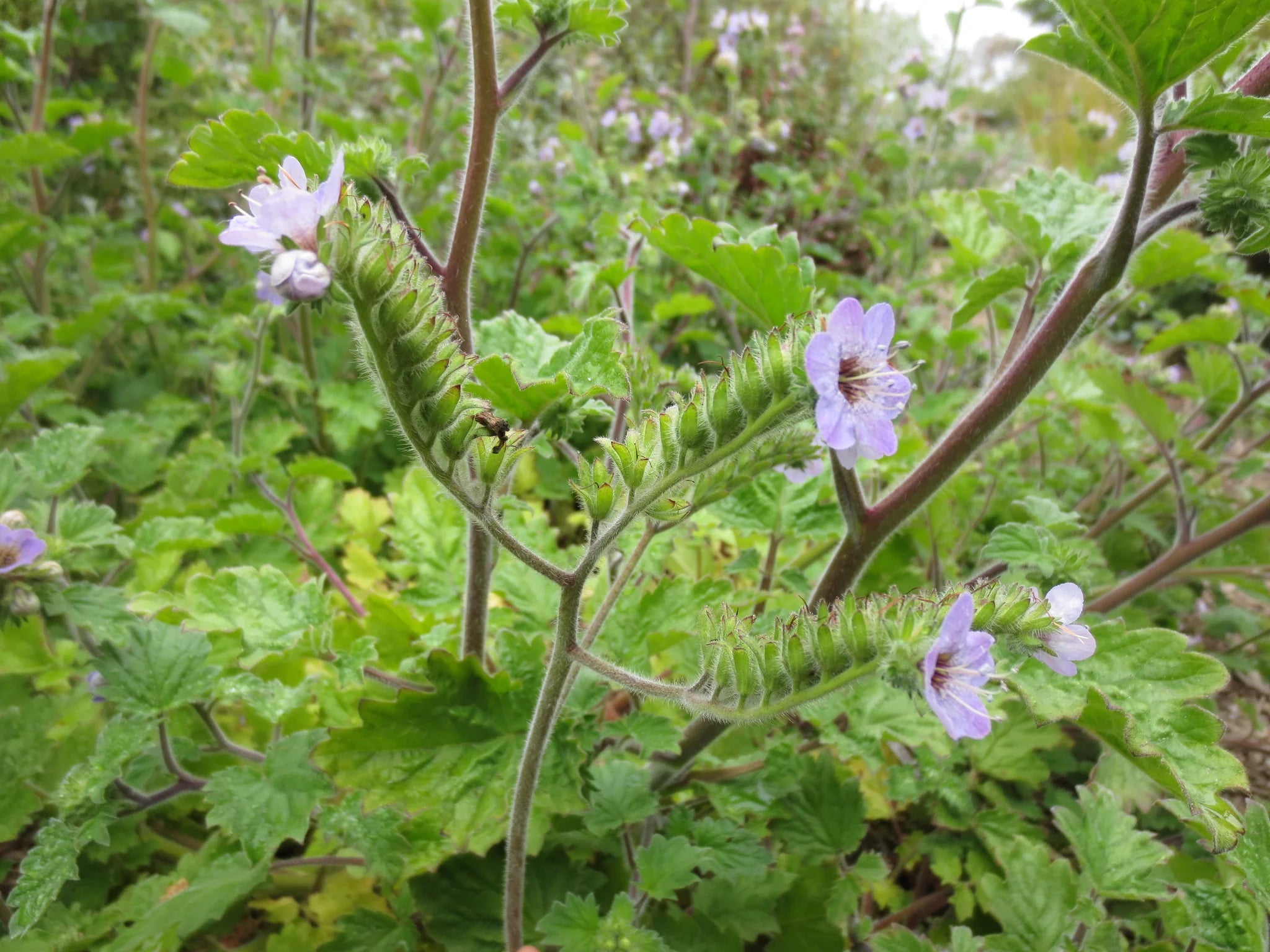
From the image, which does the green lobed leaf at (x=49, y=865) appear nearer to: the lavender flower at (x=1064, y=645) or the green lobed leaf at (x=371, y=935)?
the green lobed leaf at (x=371, y=935)

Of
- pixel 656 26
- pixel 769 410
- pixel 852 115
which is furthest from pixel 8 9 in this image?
pixel 852 115

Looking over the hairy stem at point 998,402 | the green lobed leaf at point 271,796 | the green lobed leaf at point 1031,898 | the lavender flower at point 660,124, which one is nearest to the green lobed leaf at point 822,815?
the green lobed leaf at point 1031,898

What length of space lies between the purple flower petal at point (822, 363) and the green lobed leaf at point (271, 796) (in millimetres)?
1143

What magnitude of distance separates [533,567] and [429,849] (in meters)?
0.80

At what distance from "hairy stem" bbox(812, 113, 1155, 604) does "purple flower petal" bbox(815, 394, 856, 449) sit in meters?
0.40

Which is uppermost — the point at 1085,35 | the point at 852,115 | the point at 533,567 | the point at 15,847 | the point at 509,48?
the point at 852,115

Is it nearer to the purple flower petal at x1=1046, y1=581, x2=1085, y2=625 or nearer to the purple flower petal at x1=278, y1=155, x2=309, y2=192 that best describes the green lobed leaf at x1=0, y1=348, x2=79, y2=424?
the purple flower petal at x1=278, y1=155, x2=309, y2=192

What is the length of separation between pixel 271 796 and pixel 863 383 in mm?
1307

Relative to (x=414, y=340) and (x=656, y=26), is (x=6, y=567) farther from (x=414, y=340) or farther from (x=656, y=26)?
(x=656, y=26)

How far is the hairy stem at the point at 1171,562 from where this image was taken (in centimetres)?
192

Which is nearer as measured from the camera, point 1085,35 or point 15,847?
point 1085,35

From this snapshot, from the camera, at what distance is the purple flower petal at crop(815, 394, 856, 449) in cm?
90

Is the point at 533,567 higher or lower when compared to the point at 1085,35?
lower

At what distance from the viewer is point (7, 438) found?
2.89m
